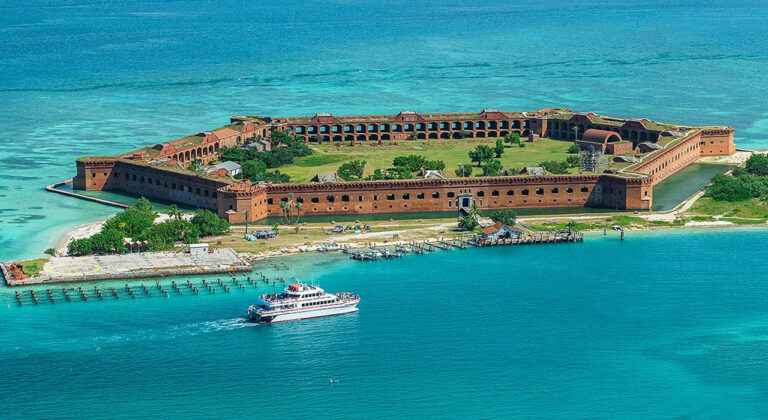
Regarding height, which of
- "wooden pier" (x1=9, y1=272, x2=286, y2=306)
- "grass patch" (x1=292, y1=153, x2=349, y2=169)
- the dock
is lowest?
"wooden pier" (x1=9, y1=272, x2=286, y2=306)

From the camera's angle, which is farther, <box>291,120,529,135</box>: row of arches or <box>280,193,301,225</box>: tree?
<box>291,120,529,135</box>: row of arches

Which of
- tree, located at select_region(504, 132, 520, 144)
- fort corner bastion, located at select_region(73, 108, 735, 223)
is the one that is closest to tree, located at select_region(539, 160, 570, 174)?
fort corner bastion, located at select_region(73, 108, 735, 223)

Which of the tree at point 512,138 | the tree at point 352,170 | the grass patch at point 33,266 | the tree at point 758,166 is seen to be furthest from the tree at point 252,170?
the tree at point 758,166

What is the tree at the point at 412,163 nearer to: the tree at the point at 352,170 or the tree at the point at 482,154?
the tree at the point at 352,170

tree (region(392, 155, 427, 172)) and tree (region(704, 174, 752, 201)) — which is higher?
tree (region(392, 155, 427, 172))

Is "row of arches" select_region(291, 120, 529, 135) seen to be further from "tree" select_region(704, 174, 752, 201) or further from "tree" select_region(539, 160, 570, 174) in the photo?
"tree" select_region(704, 174, 752, 201)
